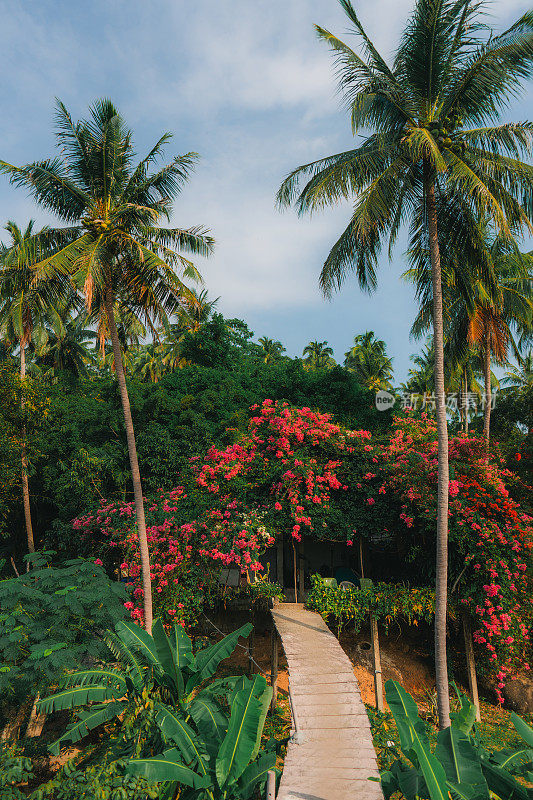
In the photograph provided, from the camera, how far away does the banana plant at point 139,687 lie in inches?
285

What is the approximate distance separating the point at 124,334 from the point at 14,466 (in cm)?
480

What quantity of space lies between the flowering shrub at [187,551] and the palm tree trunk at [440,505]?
456cm

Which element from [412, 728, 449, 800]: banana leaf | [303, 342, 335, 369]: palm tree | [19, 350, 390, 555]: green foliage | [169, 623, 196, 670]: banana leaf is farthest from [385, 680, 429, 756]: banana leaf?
[303, 342, 335, 369]: palm tree

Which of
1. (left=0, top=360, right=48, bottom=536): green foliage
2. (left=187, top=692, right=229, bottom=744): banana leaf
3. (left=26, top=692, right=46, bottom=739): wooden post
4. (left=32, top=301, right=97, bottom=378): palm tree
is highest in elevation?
(left=32, top=301, right=97, bottom=378): palm tree

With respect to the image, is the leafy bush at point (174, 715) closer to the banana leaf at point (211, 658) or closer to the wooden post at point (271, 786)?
the banana leaf at point (211, 658)

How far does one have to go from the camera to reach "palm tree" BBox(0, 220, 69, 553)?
11.0 metres

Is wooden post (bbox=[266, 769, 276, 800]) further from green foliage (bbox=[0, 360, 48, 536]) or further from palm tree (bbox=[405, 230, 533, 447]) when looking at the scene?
green foliage (bbox=[0, 360, 48, 536])

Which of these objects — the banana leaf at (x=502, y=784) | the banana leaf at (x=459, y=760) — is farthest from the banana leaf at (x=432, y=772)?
the banana leaf at (x=502, y=784)

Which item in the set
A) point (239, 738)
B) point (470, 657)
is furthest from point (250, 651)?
point (239, 738)

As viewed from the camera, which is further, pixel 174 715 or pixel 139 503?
pixel 139 503

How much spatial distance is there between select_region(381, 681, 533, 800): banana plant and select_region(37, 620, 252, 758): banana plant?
270 cm

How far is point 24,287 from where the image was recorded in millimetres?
13258

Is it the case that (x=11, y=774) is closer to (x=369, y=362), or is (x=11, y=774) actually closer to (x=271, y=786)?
(x=271, y=786)

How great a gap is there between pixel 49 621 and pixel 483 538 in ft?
32.4
